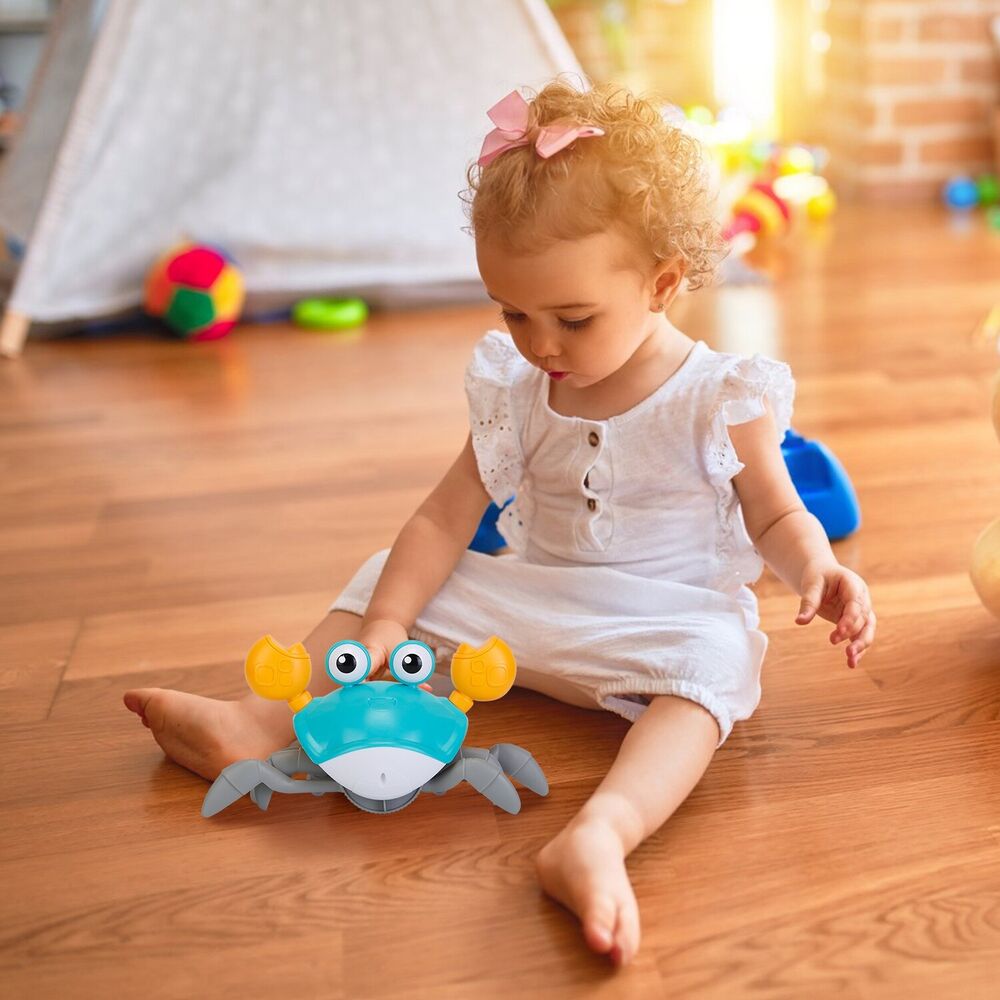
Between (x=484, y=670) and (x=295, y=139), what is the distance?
166 cm

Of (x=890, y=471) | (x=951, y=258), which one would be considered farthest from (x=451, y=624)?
(x=951, y=258)

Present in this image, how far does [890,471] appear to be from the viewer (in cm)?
149

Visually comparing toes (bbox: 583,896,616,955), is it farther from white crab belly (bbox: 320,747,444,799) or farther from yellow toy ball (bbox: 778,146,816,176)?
yellow toy ball (bbox: 778,146,816,176)

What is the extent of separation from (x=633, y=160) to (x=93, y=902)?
0.61m

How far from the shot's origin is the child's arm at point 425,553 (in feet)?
3.32

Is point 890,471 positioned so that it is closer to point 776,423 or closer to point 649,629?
point 776,423

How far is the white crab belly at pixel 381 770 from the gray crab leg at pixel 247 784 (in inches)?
1.1

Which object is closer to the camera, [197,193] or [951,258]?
[197,193]

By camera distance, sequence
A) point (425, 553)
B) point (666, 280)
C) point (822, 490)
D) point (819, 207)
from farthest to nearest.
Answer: point (819, 207) < point (822, 490) < point (425, 553) < point (666, 280)

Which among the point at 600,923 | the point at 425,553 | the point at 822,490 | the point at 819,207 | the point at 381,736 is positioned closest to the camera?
the point at 600,923

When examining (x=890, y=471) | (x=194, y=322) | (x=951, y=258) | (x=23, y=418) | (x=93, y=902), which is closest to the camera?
(x=93, y=902)

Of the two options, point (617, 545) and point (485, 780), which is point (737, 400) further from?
point (485, 780)

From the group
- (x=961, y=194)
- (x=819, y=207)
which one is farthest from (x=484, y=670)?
(x=961, y=194)

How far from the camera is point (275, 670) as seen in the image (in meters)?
0.88
